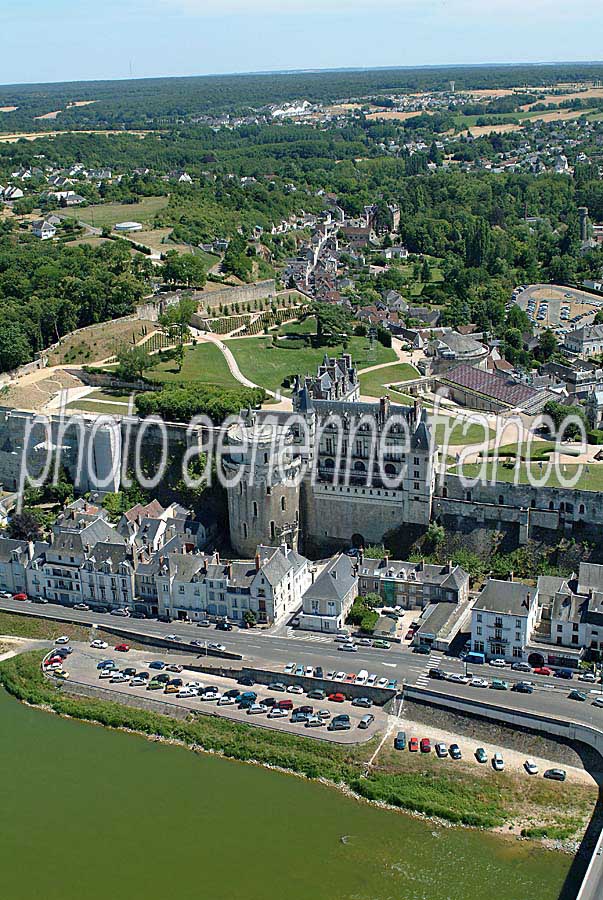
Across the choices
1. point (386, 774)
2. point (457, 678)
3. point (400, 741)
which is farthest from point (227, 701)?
point (457, 678)

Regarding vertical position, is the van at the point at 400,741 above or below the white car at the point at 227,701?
above

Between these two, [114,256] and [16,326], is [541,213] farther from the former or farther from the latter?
[16,326]

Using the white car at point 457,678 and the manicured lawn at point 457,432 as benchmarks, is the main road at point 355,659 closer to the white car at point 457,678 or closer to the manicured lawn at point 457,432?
the white car at point 457,678

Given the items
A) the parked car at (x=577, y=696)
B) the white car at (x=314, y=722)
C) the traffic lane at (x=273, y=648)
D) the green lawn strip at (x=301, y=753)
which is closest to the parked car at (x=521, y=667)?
the parked car at (x=577, y=696)

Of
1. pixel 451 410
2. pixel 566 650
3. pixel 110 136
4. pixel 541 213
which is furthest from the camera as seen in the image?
pixel 110 136

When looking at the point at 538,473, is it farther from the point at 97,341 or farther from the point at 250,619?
the point at 97,341

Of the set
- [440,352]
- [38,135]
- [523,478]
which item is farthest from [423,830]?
[38,135]
